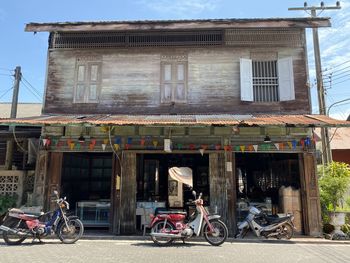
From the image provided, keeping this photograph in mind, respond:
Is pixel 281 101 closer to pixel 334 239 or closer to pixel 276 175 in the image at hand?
pixel 276 175

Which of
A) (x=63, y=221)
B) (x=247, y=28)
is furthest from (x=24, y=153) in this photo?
(x=247, y=28)

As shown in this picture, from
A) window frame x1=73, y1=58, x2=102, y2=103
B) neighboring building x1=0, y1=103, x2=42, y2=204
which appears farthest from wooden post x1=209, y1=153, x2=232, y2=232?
neighboring building x1=0, y1=103, x2=42, y2=204

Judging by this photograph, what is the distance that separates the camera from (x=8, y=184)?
1175 centimetres

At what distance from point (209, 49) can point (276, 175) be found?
5.90m

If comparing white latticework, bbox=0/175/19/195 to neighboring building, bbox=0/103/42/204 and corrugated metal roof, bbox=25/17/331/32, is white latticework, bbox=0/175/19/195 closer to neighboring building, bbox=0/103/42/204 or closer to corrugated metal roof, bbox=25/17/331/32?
neighboring building, bbox=0/103/42/204

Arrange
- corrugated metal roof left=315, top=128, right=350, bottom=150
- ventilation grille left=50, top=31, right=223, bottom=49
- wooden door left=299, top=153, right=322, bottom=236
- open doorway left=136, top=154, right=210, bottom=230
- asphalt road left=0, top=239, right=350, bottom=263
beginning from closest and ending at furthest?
asphalt road left=0, top=239, right=350, bottom=263
wooden door left=299, top=153, right=322, bottom=236
ventilation grille left=50, top=31, right=223, bottom=49
open doorway left=136, top=154, right=210, bottom=230
corrugated metal roof left=315, top=128, right=350, bottom=150

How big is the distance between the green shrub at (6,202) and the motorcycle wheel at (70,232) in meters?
3.30

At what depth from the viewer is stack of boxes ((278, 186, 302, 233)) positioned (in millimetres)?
10484

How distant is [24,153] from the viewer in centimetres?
1196

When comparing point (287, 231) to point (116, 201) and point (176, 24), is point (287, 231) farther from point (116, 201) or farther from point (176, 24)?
point (176, 24)

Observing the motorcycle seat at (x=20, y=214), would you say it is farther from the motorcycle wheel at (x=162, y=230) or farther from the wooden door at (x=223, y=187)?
the wooden door at (x=223, y=187)

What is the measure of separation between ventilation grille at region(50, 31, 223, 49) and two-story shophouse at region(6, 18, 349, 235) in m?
0.04

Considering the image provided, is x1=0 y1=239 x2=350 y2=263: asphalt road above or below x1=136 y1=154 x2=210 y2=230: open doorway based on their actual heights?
below

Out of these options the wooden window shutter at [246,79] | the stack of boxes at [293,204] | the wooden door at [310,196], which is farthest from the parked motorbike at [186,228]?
the wooden window shutter at [246,79]
